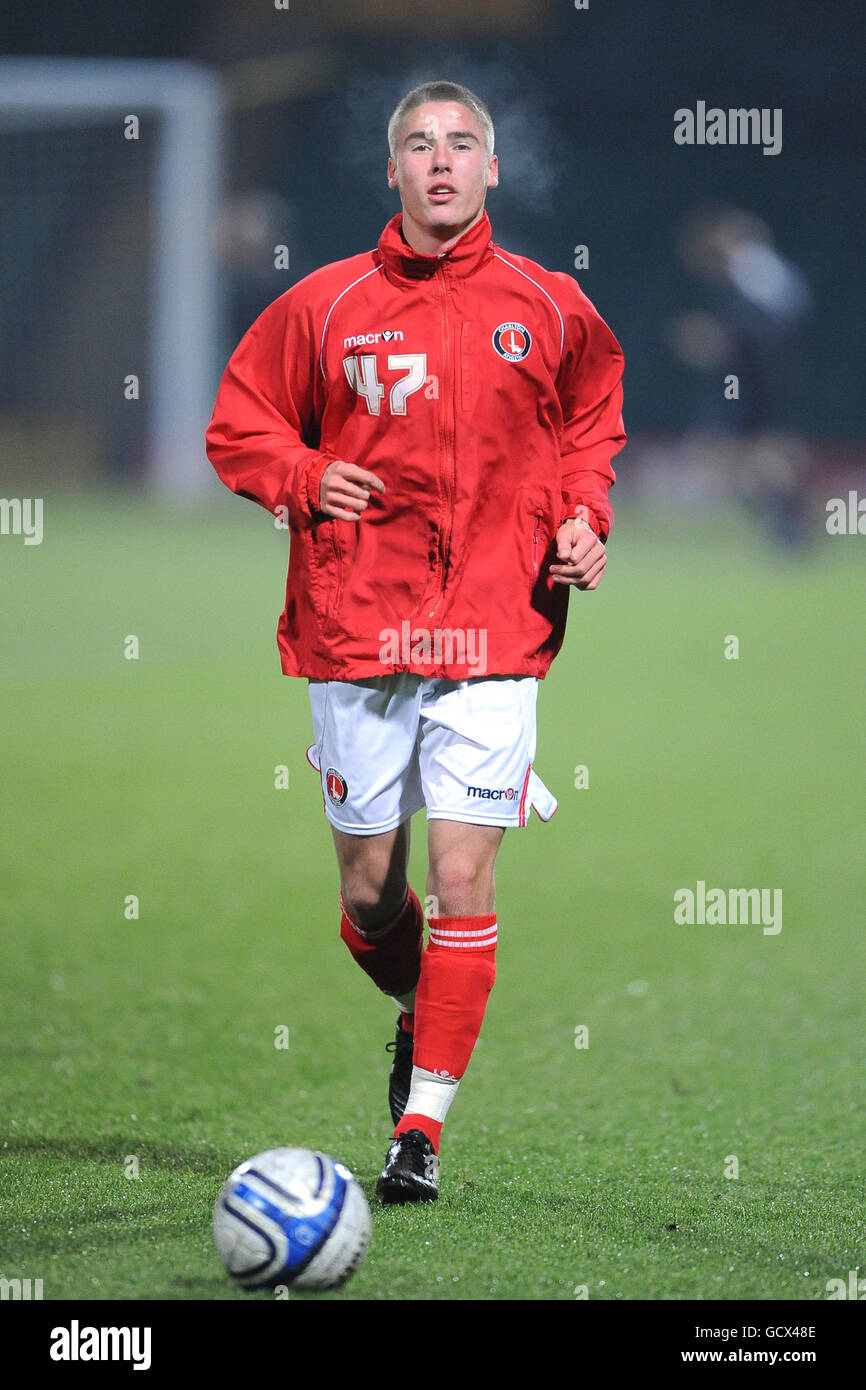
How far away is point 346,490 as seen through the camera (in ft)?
9.67

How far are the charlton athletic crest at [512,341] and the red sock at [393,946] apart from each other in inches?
42.3

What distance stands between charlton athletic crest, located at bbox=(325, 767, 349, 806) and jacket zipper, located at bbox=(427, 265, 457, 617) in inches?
14.5

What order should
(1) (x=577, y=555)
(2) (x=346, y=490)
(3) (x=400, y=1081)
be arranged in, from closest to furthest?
1. (2) (x=346, y=490)
2. (1) (x=577, y=555)
3. (3) (x=400, y=1081)

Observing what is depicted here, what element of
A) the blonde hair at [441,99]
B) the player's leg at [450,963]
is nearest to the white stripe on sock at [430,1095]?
the player's leg at [450,963]

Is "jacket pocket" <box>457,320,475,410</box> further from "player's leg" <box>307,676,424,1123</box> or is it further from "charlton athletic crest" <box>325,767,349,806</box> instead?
"charlton athletic crest" <box>325,767,349,806</box>

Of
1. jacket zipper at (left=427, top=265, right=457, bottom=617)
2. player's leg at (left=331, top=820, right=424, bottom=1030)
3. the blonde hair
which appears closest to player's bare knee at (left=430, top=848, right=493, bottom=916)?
player's leg at (left=331, top=820, right=424, bottom=1030)

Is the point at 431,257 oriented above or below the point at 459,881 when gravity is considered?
above

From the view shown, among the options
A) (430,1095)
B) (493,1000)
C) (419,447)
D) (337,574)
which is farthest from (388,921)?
(493,1000)

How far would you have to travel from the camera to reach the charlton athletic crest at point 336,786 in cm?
322

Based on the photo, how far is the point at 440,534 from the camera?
310 cm

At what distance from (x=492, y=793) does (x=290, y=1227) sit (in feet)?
2.90

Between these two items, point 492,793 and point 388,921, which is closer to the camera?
point 492,793

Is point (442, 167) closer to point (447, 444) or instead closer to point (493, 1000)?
point (447, 444)

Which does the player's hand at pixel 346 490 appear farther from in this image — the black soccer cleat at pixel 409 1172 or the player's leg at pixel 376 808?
the black soccer cleat at pixel 409 1172
